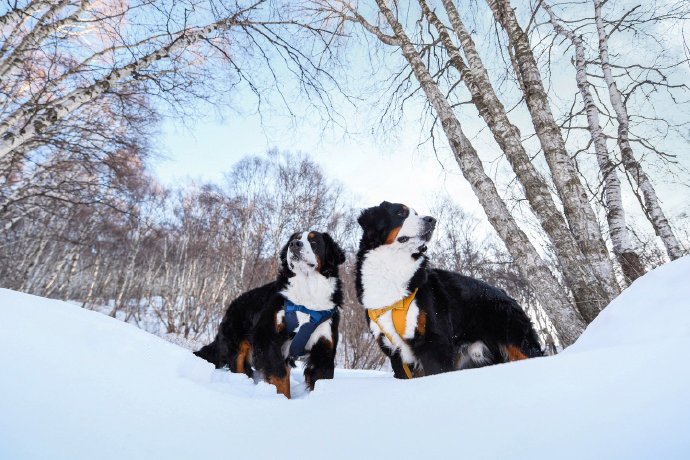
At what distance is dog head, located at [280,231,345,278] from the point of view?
2.97m

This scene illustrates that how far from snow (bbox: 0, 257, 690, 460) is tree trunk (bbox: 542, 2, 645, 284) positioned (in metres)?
3.83

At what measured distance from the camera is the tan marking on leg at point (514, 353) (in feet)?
8.02

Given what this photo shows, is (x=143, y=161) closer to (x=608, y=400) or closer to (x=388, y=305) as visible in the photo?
(x=388, y=305)

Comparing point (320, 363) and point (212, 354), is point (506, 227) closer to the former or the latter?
point (320, 363)

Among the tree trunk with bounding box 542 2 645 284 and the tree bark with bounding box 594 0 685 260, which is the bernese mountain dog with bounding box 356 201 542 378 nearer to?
the tree trunk with bounding box 542 2 645 284

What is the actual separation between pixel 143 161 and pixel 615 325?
9195mm

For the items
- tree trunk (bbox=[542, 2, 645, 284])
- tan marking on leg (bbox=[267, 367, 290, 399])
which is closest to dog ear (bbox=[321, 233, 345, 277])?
tan marking on leg (bbox=[267, 367, 290, 399])

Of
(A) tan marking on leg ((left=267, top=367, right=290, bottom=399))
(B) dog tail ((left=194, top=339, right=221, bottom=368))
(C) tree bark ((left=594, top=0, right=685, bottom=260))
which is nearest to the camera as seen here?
(A) tan marking on leg ((left=267, top=367, right=290, bottom=399))

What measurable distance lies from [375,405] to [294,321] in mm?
1694

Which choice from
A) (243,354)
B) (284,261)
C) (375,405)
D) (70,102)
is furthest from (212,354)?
(70,102)

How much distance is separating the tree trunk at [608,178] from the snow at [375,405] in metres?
3.83

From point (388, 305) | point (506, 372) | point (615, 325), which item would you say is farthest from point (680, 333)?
point (388, 305)

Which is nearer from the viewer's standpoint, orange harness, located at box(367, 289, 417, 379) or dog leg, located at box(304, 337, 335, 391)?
orange harness, located at box(367, 289, 417, 379)

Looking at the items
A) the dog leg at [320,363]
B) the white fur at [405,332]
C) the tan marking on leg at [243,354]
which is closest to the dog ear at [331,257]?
the dog leg at [320,363]
